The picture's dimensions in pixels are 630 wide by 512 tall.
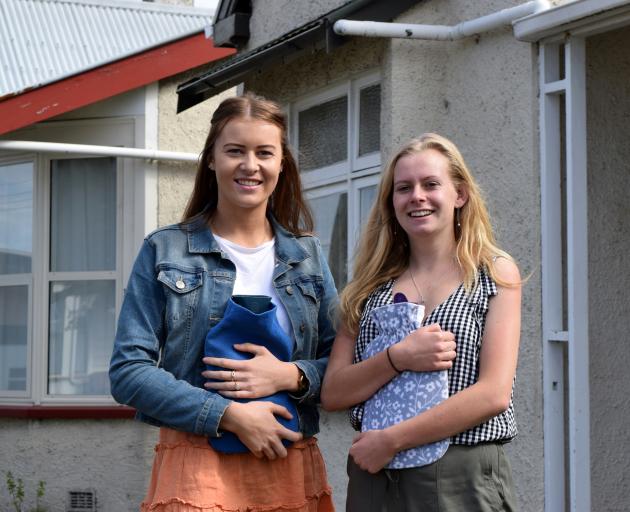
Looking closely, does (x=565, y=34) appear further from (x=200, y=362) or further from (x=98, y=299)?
(x=98, y=299)

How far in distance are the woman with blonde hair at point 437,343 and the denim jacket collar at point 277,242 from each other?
18cm

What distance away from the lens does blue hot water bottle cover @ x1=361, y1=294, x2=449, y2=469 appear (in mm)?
2893

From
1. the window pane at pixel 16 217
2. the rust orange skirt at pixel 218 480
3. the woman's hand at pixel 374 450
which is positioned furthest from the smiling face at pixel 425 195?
the window pane at pixel 16 217

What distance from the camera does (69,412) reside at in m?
9.52

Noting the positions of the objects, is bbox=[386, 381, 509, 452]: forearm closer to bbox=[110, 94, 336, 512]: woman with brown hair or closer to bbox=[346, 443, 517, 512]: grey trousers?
bbox=[346, 443, 517, 512]: grey trousers

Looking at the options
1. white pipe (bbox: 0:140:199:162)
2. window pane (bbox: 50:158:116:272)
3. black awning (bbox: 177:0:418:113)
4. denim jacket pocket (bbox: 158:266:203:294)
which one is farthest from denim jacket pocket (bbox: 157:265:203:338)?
window pane (bbox: 50:158:116:272)

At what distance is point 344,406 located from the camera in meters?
3.08

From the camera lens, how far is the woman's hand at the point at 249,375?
3.00 m

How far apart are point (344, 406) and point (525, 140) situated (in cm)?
240

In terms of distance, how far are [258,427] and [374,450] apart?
30 centimetres

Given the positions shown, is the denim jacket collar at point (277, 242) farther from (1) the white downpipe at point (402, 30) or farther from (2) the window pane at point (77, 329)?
(2) the window pane at point (77, 329)

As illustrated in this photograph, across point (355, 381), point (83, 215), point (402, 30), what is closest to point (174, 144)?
point (83, 215)

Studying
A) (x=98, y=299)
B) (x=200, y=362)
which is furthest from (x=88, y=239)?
(x=200, y=362)

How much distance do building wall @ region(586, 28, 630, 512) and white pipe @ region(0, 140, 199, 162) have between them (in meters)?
4.46
